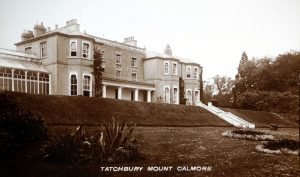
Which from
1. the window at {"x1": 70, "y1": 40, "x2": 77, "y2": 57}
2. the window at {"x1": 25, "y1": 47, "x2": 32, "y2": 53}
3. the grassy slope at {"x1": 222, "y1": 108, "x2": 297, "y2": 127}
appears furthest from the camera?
the grassy slope at {"x1": 222, "y1": 108, "x2": 297, "y2": 127}

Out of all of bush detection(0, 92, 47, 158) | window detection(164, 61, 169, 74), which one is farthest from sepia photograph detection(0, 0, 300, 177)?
window detection(164, 61, 169, 74)

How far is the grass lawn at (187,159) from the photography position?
5.96m

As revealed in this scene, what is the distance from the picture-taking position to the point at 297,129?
12.0m

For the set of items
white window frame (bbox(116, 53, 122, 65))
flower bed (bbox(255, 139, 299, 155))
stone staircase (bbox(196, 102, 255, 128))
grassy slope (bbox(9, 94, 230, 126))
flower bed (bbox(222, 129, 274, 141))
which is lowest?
flower bed (bbox(255, 139, 299, 155))

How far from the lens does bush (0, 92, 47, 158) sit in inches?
233

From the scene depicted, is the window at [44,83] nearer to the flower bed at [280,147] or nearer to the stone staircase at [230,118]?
the flower bed at [280,147]

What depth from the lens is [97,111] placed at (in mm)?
8188

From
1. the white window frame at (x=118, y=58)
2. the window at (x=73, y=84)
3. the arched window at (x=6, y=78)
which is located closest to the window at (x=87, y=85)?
the window at (x=73, y=84)

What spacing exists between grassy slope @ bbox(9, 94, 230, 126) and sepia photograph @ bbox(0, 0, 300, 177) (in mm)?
40

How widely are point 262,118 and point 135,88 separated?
4.92 m

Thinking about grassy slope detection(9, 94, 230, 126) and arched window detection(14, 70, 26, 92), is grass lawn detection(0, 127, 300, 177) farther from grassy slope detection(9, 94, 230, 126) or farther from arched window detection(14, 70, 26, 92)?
arched window detection(14, 70, 26, 92)

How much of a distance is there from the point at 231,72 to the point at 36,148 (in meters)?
6.22

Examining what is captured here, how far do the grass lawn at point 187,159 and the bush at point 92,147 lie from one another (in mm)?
156

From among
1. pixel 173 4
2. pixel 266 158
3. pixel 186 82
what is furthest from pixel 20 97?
pixel 186 82
